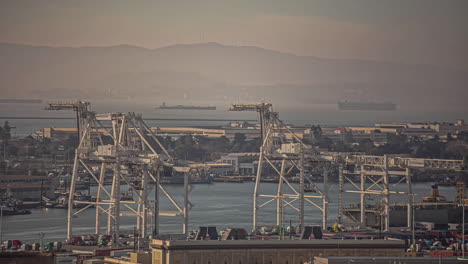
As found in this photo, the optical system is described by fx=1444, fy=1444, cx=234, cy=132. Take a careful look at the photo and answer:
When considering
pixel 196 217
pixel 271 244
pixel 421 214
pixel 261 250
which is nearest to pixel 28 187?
pixel 196 217

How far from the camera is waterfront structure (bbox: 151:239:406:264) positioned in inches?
1807

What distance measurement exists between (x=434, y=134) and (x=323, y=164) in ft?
358

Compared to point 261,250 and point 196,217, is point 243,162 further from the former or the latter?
point 261,250

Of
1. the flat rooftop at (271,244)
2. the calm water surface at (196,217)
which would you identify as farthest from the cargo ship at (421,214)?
the flat rooftop at (271,244)

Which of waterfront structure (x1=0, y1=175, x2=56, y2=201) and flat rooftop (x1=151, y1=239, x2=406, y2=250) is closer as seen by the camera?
flat rooftop (x1=151, y1=239, x2=406, y2=250)

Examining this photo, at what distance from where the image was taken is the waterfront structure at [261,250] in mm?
45906

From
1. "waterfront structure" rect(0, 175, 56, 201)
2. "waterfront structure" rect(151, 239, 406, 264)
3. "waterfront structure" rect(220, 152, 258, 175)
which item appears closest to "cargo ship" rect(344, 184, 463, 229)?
"waterfront structure" rect(151, 239, 406, 264)

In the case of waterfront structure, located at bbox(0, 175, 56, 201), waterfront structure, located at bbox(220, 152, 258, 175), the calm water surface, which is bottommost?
the calm water surface

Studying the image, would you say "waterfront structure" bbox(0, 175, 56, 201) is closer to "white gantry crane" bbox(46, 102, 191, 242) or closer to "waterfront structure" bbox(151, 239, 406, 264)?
"white gantry crane" bbox(46, 102, 191, 242)

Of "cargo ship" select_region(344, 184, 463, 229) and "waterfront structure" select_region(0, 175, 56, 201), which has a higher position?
"waterfront structure" select_region(0, 175, 56, 201)

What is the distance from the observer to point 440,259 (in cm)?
4384

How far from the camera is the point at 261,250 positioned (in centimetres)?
4719

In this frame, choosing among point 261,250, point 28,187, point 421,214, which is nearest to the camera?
point 261,250

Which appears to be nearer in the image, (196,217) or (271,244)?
(271,244)
